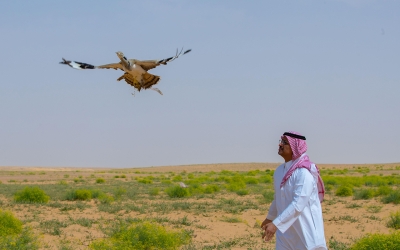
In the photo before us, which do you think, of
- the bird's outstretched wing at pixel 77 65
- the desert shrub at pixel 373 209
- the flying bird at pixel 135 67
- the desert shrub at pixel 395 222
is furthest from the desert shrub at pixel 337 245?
the desert shrub at pixel 373 209

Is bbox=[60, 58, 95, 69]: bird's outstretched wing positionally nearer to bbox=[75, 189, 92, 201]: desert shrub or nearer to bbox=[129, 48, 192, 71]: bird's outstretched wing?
bbox=[129, 48, 192, 71]: bird's outstretched wing

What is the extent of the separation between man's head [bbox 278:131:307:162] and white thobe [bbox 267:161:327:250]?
0.67ft

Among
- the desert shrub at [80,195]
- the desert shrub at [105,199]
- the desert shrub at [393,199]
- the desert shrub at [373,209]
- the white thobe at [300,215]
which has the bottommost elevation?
the desert shrub at [373,209]

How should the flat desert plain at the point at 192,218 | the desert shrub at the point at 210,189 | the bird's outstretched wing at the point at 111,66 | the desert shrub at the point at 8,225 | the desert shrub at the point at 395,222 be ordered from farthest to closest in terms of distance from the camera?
the desert shrub at the point at 210,189 → the desert shrub at the point at 395,222 → the flat desert plain at the point at 192,218 → the desert shrub at the point at 8,225 → the bird's outstretched wing at the point at 111,66

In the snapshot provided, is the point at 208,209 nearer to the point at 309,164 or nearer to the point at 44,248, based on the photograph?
the point at 44,248

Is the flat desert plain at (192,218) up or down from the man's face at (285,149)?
down

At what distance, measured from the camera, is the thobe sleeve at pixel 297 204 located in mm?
4723

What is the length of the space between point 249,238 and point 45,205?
8940mm

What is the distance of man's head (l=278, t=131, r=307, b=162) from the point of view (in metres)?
5.07

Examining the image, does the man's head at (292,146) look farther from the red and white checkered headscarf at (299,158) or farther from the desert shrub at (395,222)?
the desert shrub at (395,222)

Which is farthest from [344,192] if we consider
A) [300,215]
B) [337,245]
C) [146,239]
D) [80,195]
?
[300,215]

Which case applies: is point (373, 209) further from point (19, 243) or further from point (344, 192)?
point (19, 243)

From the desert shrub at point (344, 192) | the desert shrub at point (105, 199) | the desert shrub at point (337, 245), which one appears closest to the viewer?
the desert shrub at point (337, 245)

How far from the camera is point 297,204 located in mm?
4727
